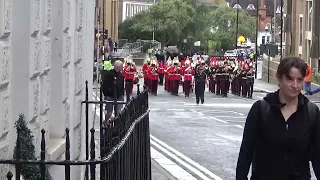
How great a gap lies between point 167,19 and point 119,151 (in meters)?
86.7

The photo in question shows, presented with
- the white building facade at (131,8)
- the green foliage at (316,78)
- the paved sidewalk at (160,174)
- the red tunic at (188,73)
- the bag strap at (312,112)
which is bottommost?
the paved sidewalk at (160,174)

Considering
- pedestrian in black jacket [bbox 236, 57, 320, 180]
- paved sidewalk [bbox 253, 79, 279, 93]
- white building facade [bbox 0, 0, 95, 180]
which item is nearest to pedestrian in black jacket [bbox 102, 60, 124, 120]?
white building facade [bbox 0, 0, 95, 180]

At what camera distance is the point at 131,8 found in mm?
112438

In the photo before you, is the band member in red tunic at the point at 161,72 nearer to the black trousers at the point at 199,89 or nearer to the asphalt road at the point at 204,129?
the asphalt road at the point at 204,129

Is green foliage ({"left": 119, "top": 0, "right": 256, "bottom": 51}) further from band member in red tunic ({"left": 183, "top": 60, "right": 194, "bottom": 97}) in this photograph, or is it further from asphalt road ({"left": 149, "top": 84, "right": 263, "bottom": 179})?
asphalt road ({"left": 149, "top": 84, "right": 263, "bottom": 179})

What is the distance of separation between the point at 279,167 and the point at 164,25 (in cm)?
8641

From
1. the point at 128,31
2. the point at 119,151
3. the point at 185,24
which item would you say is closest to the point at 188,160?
the point at 119,151

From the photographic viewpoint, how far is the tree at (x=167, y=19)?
92.2 meters

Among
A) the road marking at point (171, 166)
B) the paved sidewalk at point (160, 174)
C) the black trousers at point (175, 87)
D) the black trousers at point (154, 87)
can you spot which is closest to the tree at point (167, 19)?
the black trousers at point (175, 87)

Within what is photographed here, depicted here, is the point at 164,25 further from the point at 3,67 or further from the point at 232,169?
the point at 3,67

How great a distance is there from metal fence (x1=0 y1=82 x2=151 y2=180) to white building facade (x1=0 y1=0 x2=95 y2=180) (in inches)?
26.2

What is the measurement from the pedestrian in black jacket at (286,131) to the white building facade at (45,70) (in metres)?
1.95

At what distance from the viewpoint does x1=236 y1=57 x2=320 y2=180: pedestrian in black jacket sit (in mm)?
6320

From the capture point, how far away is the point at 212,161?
1777cm
